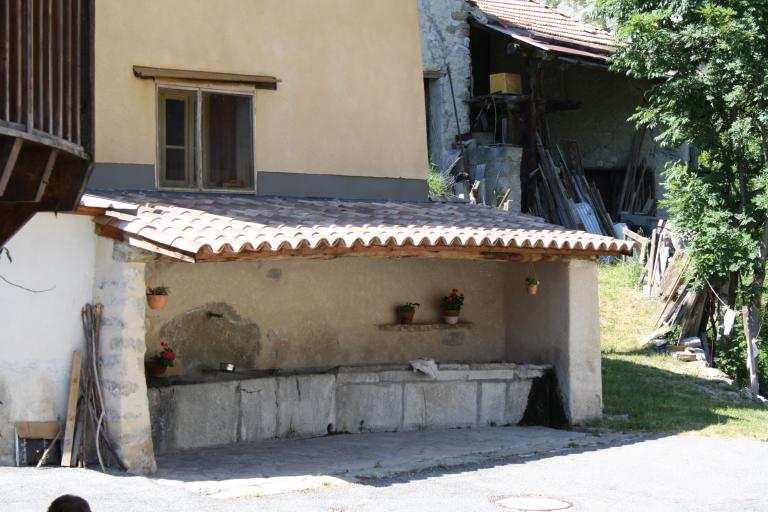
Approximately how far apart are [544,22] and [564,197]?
357 centimetres

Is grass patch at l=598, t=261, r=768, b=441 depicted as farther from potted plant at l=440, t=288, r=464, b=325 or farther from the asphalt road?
potted plant at l=440, t=288, r=464, b=325

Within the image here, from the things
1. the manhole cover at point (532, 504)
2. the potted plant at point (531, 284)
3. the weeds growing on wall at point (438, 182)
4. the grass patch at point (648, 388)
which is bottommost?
the manhole cover at point (532, 504)

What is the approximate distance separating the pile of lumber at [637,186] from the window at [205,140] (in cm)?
1112

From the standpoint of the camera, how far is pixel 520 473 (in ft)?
33.4

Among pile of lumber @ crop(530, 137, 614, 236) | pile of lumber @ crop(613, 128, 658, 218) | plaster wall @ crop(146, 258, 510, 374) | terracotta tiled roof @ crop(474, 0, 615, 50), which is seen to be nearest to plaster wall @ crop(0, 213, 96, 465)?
plaster wall @ crop(146, 258, 510, 374)

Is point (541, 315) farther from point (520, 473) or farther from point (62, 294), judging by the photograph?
point (62, 294)

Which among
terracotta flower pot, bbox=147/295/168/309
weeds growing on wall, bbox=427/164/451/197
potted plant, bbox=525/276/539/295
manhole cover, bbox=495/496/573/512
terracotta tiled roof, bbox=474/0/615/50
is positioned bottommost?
manhole cover, bbox=495/496/573/512

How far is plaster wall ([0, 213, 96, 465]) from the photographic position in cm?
948

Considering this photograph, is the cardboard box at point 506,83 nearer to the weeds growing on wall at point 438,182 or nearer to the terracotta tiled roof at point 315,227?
the weeds growing on wall at point 438,182

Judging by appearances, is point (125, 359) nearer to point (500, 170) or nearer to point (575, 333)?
point (575, 333)

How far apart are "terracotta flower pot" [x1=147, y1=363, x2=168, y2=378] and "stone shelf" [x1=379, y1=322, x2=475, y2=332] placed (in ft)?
9.82

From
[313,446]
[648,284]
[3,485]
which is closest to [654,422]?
[313,446]

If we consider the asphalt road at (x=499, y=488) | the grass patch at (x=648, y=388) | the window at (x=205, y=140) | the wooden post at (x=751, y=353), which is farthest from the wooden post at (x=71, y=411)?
the wooden post at (x=751, y=353)

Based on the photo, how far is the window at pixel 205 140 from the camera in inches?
485
